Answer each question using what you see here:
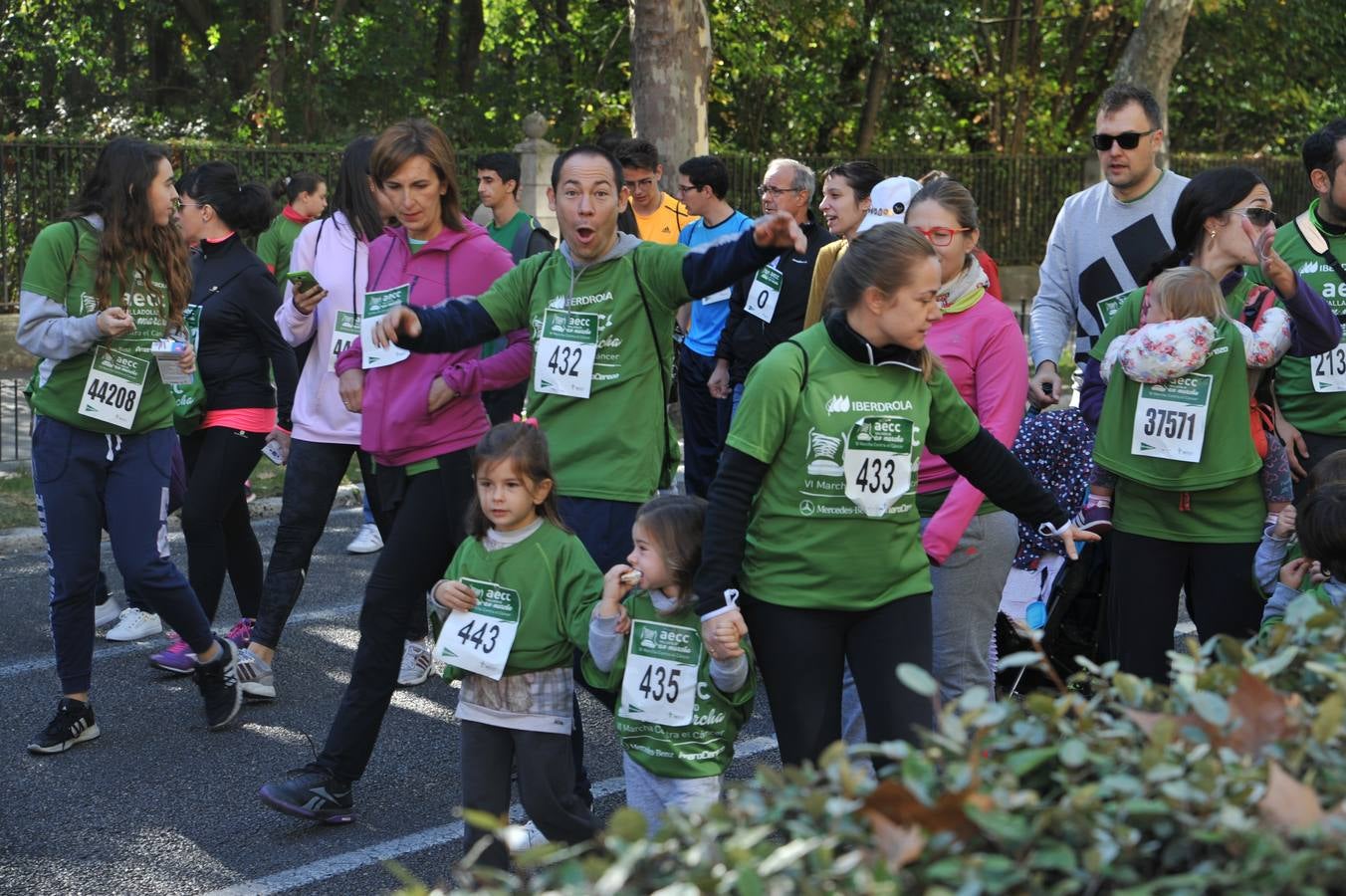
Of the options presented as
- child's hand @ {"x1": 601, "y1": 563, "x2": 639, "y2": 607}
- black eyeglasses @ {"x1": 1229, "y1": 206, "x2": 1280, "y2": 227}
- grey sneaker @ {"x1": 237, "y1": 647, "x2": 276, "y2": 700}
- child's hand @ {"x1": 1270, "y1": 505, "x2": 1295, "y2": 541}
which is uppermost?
black eyeglasses @ {"x1": 1229, "y1": 206, "x2": 1280, "y2": 227}

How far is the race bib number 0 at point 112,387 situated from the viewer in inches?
221

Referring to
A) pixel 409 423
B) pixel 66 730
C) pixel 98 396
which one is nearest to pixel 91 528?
pixel 98 396

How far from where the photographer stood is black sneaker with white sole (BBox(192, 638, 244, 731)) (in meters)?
5.85

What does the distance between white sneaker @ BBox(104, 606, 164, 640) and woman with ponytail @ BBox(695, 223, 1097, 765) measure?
421cm

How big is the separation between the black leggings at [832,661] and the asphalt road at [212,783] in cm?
129

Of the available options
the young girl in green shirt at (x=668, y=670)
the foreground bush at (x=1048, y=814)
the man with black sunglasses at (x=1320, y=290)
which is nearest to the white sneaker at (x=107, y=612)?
the young girl in green shirt at (x=668, y=670)

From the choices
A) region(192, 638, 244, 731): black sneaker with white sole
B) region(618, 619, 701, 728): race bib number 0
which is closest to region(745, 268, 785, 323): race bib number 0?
region(192, 638, 244, 731): black sneaker with white sole

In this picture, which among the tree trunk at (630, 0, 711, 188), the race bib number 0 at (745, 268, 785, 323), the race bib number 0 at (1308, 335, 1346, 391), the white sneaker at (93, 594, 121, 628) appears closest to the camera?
the race bib number 0 at (1308, 335, 1346, 391)

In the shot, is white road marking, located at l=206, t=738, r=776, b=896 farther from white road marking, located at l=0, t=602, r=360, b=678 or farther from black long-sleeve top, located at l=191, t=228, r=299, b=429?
white road marking, located at l=0, t=602, r=360, b=678

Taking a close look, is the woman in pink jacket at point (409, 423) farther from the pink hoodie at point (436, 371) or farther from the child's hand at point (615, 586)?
the child's hand at point (615, 586)

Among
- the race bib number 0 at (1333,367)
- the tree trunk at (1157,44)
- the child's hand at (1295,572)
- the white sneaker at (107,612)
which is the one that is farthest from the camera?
the tree trunk at (1157,44)

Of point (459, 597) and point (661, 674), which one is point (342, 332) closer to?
point (459, 597)

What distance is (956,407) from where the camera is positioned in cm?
399

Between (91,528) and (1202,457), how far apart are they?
3659 millimetres
